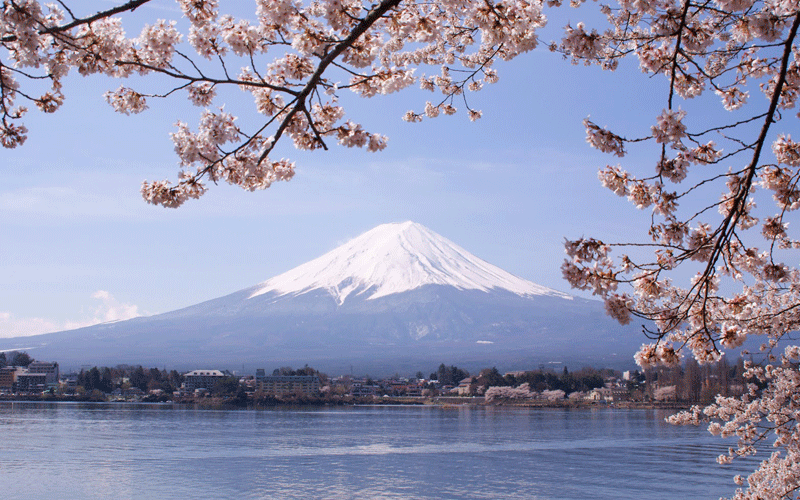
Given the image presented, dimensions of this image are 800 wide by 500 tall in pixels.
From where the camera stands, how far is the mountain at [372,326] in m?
112

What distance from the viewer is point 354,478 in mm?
15094

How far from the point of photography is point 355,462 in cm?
1762

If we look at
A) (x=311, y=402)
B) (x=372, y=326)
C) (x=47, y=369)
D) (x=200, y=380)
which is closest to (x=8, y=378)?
(x=47, y=369)

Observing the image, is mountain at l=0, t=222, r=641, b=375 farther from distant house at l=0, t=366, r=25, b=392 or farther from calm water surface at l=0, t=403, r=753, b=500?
calm water surface at l=0, t=403, r=753, b=500

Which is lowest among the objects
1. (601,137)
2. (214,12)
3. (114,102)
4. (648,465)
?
(648,465)

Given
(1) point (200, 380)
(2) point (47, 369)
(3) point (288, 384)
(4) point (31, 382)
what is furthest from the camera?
(2) point (47, 369)

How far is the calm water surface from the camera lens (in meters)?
13.6

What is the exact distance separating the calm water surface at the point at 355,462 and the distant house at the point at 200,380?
28.1 meters

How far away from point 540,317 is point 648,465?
123597mm

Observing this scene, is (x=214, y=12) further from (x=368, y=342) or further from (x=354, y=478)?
(x=368, y=342)

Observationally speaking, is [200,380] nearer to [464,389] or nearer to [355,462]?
[464,389]

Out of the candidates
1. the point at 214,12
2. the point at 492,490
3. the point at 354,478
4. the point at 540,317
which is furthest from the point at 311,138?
the point at 540,317

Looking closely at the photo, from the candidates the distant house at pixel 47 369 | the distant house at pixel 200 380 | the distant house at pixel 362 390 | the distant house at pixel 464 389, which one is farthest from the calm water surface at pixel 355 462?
the distant house at pixel 47 369

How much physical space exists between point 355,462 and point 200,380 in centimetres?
4451
